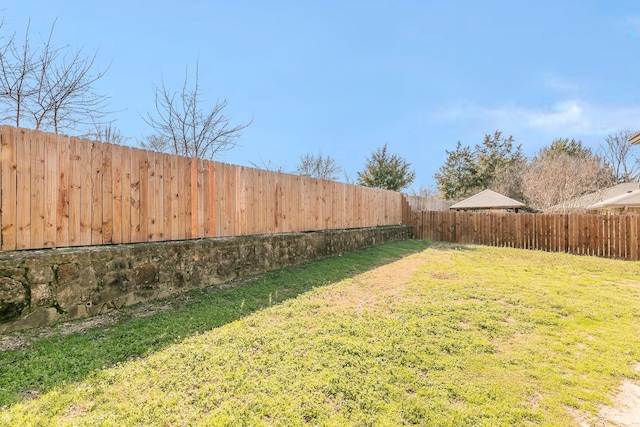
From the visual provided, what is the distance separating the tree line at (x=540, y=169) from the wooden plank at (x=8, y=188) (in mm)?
17024

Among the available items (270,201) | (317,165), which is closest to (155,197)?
(270,201)

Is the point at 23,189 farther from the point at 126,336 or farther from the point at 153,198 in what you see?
the point at 126,336

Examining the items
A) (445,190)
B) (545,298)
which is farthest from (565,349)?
(445,190)

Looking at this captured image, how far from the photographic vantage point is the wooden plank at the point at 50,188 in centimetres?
300

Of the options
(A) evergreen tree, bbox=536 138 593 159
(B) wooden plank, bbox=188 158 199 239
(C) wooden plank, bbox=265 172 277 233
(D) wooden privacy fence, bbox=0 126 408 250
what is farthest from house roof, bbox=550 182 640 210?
(B) wooden plank, bbox=188 158 199 239

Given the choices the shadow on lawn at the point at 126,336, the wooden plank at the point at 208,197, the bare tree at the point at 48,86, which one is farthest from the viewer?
the wooden plank at the point at 208,197

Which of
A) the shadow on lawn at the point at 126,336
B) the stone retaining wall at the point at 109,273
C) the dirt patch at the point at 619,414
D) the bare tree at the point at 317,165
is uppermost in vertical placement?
the bare tree at the point at 317,165

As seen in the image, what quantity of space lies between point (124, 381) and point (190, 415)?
654 millimetres

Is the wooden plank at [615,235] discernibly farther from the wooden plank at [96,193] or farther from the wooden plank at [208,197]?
the wooden plank at [96,193]

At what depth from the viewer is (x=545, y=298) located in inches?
157

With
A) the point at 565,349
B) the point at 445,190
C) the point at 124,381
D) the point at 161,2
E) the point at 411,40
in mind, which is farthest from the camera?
the point at 445,190

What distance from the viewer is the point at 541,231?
9484 mm

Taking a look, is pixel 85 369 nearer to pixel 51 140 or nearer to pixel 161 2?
pixel 51 140

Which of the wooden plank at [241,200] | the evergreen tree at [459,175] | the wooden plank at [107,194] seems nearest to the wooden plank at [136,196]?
the wooden plank at [107,194]
